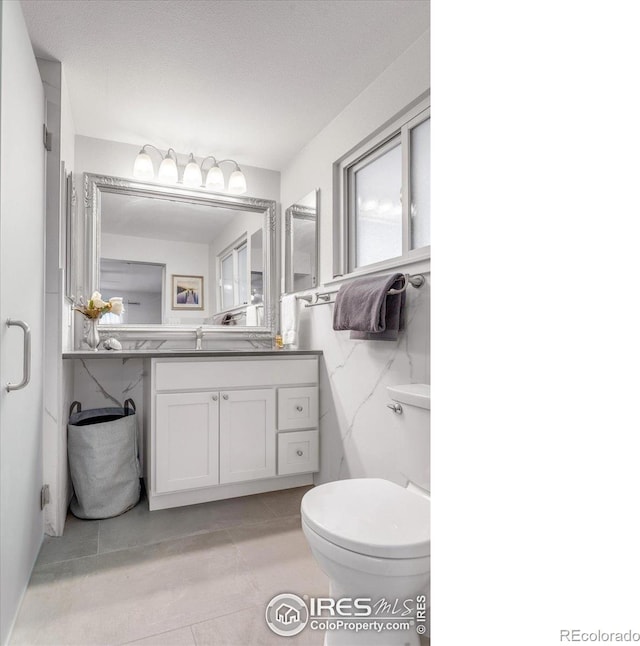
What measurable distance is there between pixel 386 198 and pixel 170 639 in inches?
80.1

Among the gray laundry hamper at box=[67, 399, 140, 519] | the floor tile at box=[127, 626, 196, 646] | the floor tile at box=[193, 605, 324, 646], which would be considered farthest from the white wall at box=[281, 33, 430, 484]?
the gray laundry hamper at box=[67, 399, 140, 519]

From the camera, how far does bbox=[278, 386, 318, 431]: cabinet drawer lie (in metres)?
2.56

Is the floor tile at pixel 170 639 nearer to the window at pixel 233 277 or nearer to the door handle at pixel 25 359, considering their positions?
the door handle at pixel 25 359

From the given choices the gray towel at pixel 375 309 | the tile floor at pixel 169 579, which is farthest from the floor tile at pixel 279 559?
the gray towel at pixel 375 309

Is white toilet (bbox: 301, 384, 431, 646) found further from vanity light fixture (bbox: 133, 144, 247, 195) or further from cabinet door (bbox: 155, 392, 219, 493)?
vanity light fixture (bbox: 133, 144, 247, 195)

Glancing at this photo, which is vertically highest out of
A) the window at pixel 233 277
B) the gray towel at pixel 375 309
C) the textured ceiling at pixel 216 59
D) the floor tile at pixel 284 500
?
the textured ceiling at pixel 216 59

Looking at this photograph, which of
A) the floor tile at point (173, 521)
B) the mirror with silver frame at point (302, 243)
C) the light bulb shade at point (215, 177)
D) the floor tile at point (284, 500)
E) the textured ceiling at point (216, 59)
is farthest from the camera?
the light bulb shade at point (215, 177)

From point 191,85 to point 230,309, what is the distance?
55.7 inches

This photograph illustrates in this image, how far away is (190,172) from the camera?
284cm

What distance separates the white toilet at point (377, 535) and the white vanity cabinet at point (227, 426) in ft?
3.75

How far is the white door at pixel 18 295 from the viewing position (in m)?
1.25
